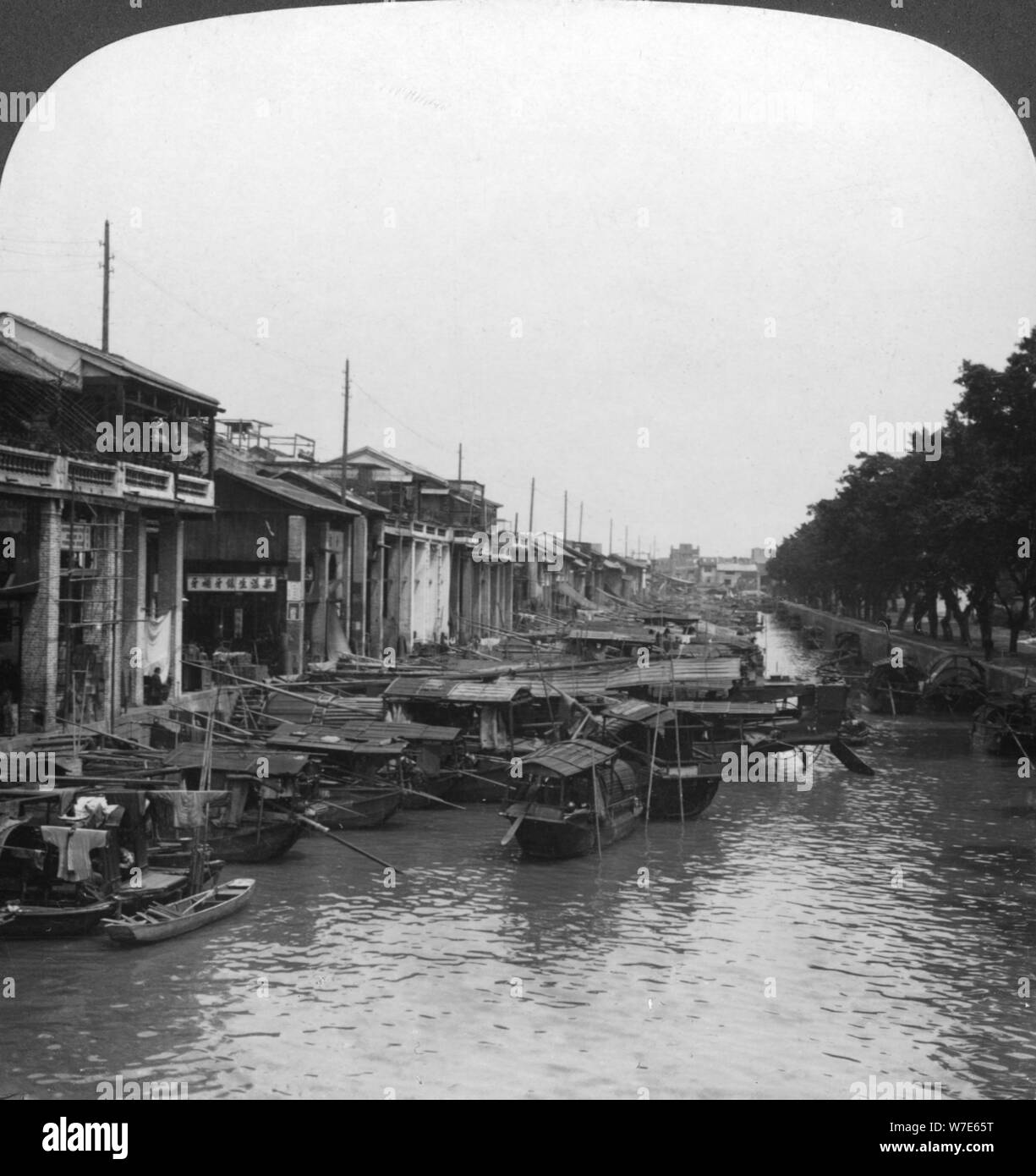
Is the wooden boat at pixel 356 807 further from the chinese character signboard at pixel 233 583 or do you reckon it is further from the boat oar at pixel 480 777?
the chinese character signboard at pixel 233 583

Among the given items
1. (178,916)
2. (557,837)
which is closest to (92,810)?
(178,916)

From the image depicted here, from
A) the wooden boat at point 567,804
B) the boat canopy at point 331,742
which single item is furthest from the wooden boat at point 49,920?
the boat canopy at point 331,742

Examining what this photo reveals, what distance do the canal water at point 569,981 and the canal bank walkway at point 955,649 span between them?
60.2ft

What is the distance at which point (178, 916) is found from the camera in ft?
46.7

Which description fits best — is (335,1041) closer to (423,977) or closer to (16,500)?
(423,977)

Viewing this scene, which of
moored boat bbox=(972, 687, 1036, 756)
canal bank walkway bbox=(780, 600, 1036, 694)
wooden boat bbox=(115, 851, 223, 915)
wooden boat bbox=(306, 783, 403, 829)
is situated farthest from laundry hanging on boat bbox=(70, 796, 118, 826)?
canal bank walkway bbox=(780, 600, 1036, 694)

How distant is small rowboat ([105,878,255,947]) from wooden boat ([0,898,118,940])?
21 cm

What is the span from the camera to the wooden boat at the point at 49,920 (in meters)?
13.8

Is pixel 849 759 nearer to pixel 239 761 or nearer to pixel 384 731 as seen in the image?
pixel 384 731

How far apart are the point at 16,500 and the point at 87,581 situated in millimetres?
2752

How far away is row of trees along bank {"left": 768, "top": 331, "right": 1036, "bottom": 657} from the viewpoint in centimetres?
3020

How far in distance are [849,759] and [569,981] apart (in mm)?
16320

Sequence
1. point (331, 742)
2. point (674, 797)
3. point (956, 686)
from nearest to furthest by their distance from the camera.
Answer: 1. point (331, 742)
2. point (674, 797)
3. point (956, 686)
